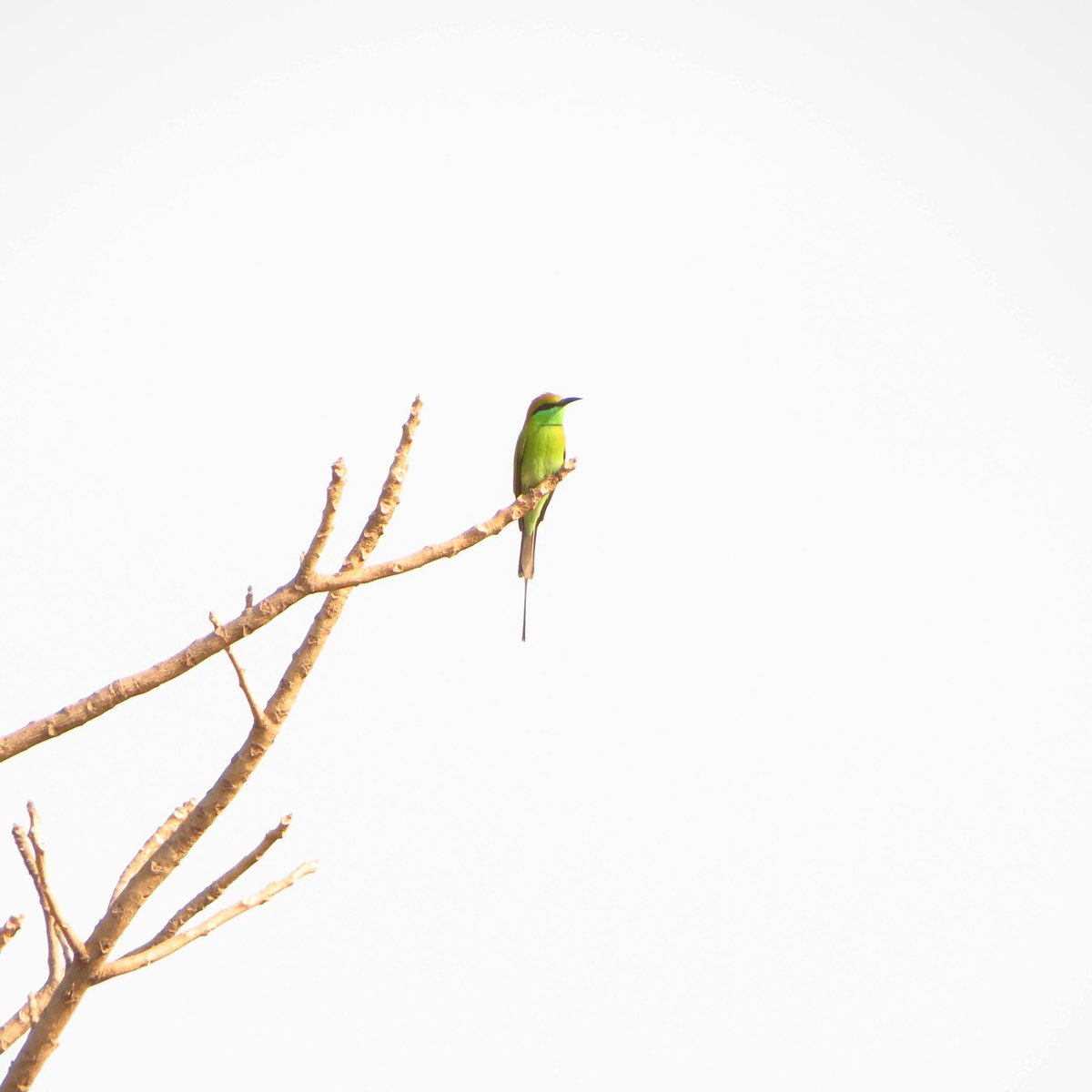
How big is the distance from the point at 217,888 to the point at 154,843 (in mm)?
274

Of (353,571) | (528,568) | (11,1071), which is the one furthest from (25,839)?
(528,568)

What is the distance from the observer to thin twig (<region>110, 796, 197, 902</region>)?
8.40 ft

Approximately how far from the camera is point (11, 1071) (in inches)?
89.9

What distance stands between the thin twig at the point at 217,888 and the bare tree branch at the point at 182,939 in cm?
2

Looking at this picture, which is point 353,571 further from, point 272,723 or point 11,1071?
point 11,1071

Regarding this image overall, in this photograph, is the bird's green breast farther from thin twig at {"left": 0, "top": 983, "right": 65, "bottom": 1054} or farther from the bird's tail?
Result: thin twig at {"left": 0, "top": 983, "right": 65, "bottom": 1054}

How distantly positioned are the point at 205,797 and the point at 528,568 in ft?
10.2

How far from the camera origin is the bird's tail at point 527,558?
219 inches

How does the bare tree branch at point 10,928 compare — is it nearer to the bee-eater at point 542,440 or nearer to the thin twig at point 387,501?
the thin twig at point 387,501

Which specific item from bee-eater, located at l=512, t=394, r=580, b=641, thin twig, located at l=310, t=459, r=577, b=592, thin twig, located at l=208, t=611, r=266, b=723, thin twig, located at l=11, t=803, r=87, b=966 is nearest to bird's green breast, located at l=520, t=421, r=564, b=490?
bee-eater, located at l=512, t=394, r=580, b=641

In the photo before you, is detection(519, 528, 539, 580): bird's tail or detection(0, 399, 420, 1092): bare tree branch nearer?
detection(0, 399, 420, 1092): bare tree branch

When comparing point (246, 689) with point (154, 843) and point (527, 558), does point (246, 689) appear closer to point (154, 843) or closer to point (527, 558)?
point (154, 843)

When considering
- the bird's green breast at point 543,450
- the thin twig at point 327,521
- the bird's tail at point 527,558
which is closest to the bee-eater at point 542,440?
the bird's green breast at point 543,450

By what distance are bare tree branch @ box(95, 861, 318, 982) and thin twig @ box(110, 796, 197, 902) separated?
23cm
